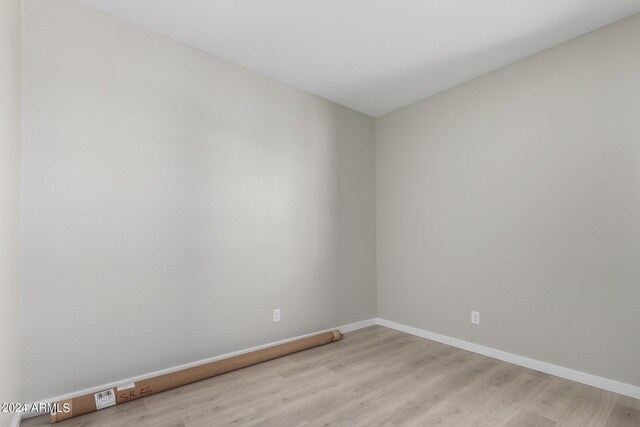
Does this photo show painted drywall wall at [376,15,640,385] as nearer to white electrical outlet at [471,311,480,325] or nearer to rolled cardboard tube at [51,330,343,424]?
white electrical outlet at [471,311,480,325]

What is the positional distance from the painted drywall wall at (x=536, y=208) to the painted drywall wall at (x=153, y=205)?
1.14m

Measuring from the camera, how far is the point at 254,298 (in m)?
2.82

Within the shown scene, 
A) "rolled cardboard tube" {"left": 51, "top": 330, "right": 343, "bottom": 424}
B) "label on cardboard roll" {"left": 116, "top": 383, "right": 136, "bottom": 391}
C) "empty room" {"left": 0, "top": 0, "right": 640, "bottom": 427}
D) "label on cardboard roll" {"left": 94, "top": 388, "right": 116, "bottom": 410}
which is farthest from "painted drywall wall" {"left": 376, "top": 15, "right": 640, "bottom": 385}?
"label on cardboard roll" {"left": 94, "top": 388, "right": 116, "bottom": 410}

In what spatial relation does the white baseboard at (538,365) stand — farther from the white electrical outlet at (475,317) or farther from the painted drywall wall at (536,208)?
the white electrical outlet at (475,317)

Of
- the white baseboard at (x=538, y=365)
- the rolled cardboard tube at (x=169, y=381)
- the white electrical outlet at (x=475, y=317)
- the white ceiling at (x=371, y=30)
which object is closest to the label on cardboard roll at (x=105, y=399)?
the rolled cardboard tube at (x=169, y=381)

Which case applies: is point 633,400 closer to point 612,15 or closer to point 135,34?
point 612,15

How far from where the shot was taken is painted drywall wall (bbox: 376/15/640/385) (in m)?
2.17

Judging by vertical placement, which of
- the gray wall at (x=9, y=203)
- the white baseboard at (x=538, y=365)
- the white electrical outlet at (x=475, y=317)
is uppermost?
the gray wall at (x=9, y=203)

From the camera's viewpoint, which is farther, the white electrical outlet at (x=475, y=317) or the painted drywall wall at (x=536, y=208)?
the white electrical outlet at (x=475, y=317)

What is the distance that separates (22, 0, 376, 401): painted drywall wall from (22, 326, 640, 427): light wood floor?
0.41 m

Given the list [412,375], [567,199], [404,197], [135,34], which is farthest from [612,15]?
[135,34]

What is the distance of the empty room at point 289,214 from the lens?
1.90 meters

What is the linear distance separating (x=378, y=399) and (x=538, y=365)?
1.43 metres

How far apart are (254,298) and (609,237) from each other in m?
2.79
